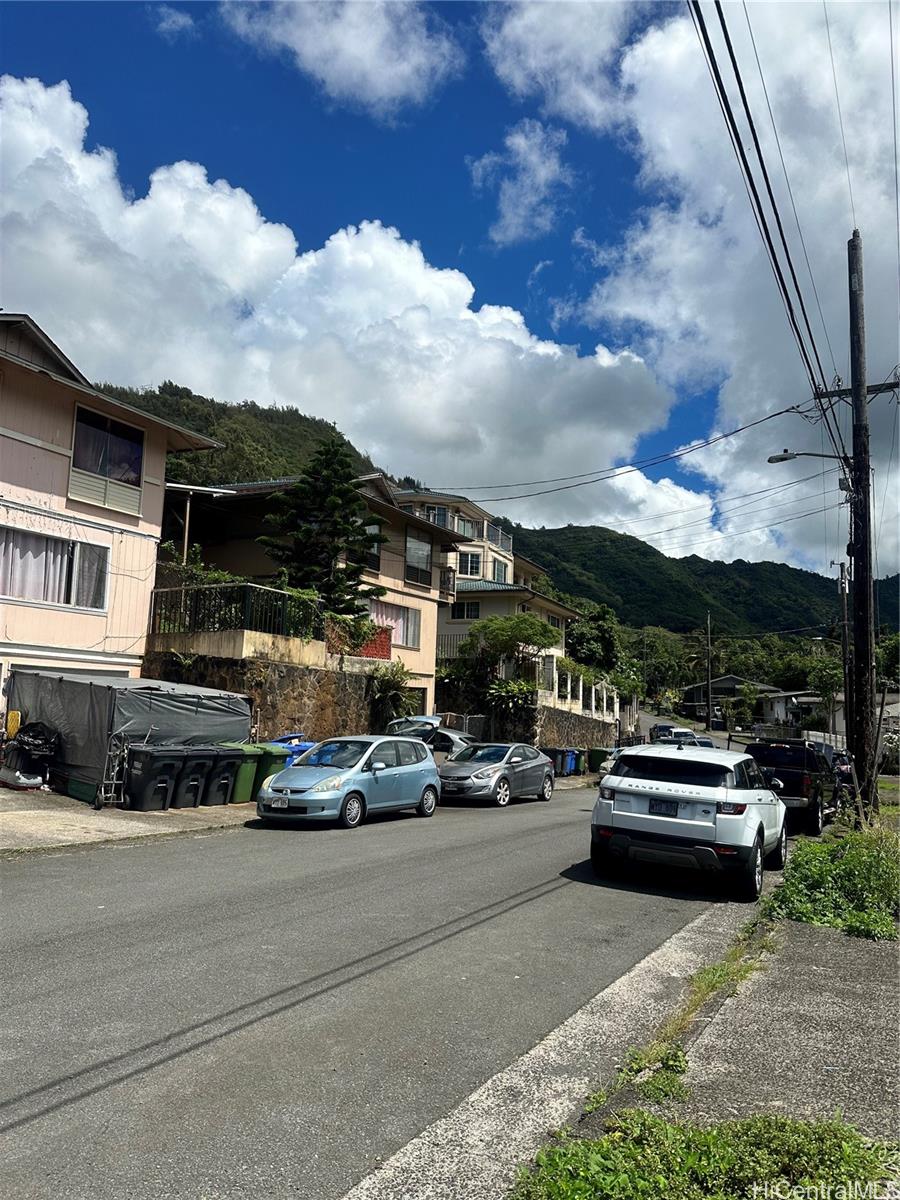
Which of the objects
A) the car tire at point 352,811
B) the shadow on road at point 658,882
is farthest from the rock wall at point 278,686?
the shadow on road at point 658,882

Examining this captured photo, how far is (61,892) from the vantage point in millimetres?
8852

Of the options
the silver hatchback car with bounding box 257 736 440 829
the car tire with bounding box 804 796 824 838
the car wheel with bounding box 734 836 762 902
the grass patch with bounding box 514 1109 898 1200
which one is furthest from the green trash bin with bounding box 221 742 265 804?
the grass patch with bounding box 514 1109 898 1200

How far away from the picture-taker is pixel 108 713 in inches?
607

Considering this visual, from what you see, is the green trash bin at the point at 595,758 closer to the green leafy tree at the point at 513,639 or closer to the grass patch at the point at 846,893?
the green leafy tree at the point at 513,639

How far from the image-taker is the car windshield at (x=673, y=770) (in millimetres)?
10094

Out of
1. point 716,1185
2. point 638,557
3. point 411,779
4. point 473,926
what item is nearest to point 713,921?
point 473,926

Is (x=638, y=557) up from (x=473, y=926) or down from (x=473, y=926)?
up

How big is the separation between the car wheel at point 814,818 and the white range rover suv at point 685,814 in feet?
20.2

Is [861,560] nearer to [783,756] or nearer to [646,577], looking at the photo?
[783,756]

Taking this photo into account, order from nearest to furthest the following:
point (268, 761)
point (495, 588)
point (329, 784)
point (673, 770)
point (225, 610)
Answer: point (673, 770) < point (329, 784) < point (268, 761) < point (225, 610) < point (495, 588)

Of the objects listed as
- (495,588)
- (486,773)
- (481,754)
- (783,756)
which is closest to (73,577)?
(481,754)

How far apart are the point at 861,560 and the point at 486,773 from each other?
29.6ft

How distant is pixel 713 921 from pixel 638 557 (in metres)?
120

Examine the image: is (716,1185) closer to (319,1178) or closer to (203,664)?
(319,1178)
